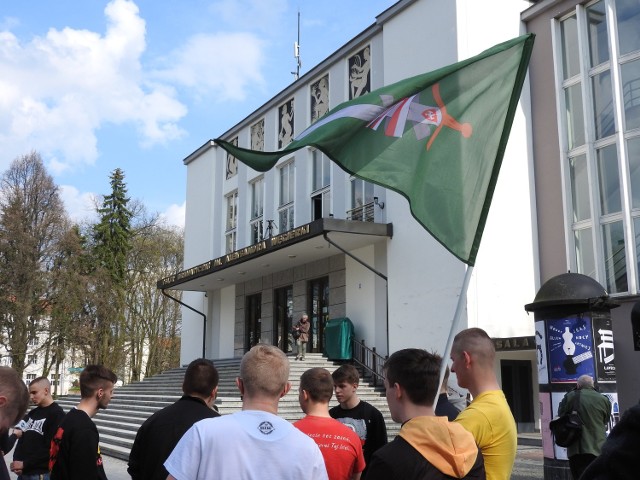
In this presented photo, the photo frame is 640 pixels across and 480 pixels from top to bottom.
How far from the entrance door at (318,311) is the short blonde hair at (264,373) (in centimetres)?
2066

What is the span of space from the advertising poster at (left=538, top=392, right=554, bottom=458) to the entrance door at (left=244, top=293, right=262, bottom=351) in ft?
56.9

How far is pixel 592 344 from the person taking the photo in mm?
10930

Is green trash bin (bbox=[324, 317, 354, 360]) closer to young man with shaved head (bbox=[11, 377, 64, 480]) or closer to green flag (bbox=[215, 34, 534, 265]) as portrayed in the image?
young man with shaved head (bbox=[11, 377, 64, 480])

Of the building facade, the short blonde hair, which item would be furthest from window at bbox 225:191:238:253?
the short blonde hair

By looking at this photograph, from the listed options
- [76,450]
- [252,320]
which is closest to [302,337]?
[252,320]

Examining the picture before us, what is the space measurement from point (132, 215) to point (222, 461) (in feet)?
151

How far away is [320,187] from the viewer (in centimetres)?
2438

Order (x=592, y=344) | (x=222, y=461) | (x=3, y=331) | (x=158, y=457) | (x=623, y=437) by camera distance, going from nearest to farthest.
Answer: (x=623, y=437) < (x=222, y=461) < (x=158, y=457) < (x=592, y=344) < (x=3, y=331)

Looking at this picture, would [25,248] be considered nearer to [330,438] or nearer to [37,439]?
[37,439]

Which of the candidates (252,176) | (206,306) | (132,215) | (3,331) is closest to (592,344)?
(252,176)

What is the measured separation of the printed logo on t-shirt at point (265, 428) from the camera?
283 cm

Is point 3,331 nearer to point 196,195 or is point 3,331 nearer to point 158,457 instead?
point 196,195

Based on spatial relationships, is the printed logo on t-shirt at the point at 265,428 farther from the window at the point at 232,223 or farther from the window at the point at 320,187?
the window at the point at 232,223

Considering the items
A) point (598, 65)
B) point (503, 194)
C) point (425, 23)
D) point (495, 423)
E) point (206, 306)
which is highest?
point (425, 23)
